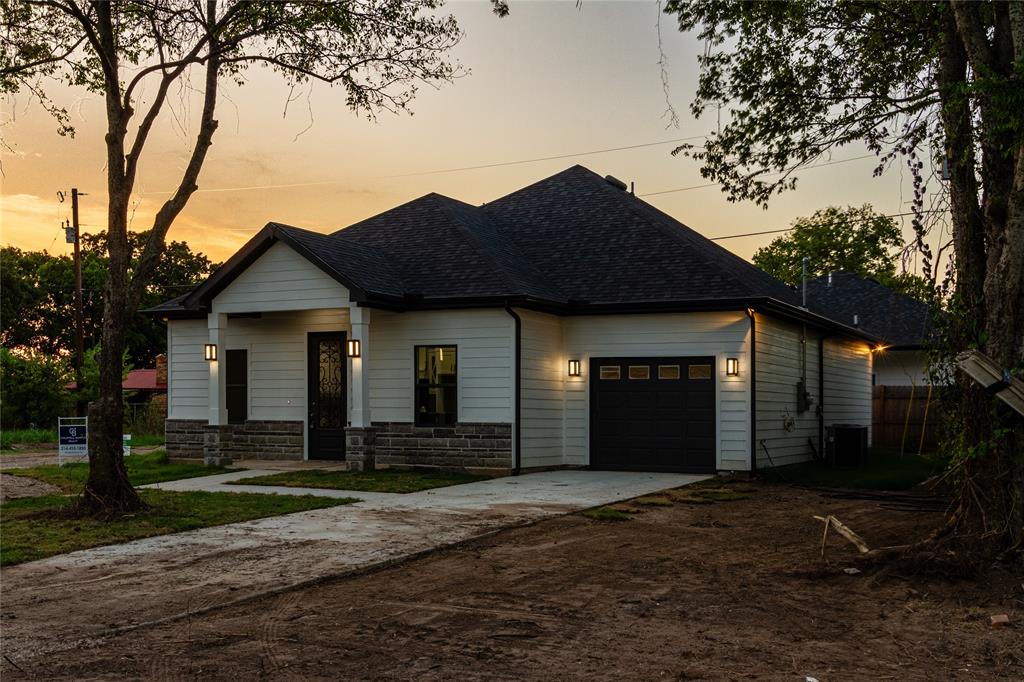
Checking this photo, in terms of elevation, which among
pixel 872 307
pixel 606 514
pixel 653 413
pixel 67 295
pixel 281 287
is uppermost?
pixel 67 295

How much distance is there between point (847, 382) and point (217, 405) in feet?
52.0

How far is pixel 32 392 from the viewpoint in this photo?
31.0 meters

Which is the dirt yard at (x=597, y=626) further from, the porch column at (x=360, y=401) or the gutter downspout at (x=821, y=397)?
the gutter downspout at (x=821, y=397)

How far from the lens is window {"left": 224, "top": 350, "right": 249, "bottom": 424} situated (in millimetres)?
18938

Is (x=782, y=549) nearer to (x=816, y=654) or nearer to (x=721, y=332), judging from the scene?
(x=816, y=654)

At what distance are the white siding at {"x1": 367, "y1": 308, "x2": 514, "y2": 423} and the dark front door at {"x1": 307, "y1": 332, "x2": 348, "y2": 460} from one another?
42.6 inches

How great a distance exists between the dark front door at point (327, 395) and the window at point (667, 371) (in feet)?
20.5

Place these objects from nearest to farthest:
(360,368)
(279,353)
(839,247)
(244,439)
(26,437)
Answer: (360,368)
(279,353)
(244,439)
(26,437)
(839,247)

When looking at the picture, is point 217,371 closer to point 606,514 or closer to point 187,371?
point 187,371

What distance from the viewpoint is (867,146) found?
11.1 m

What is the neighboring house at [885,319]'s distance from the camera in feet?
98.5

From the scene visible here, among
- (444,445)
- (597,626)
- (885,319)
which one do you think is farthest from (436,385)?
(885,319)

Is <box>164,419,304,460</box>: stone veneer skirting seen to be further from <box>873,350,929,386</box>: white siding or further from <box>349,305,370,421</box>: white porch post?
<box>873,350,929,386</box>: white siding

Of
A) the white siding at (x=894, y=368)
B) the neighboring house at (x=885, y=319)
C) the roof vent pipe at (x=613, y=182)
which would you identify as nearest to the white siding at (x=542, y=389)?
the roof vent pipe at (x=613, y=182)
